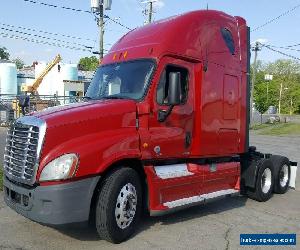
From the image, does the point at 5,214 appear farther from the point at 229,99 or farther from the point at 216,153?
the point at 229,99

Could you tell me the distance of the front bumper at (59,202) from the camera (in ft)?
17.1

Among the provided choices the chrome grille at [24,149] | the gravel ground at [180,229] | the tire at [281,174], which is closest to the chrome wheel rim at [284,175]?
the tire at [281,174]

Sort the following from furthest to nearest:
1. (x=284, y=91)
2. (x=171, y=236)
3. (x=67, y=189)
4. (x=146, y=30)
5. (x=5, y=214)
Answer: (x=284, y=91), (x=146, y=30), (x=5, y=214), (x=171, y=236), (x=67, y=189)

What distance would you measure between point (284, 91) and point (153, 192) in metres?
94.2

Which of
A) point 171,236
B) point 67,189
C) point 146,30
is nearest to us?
point 67,189

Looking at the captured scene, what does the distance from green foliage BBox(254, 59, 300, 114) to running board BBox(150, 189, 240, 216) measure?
78557 millimetres

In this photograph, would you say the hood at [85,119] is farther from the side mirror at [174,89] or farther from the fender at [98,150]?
the side mirror at [174,89]

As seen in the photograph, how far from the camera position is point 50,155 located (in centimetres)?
529

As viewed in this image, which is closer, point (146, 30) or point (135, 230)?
point (135, 230)

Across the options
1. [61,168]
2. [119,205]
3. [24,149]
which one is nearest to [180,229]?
[119,205]

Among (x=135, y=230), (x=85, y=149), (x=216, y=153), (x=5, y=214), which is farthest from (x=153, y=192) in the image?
(x=5, y=214)

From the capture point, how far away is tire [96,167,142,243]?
5605 mm

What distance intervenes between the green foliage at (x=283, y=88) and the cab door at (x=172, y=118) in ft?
260

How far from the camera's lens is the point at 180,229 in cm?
649
